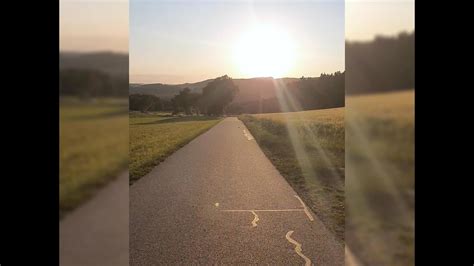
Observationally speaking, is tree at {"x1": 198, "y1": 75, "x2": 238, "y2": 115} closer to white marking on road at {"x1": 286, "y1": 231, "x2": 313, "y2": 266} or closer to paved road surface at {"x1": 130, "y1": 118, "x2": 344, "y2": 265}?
paved road surface at {"x1": 130, "y1": 118, "x2": 344, "y2": 265}

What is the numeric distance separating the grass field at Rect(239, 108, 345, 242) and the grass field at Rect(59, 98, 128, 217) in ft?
10.2

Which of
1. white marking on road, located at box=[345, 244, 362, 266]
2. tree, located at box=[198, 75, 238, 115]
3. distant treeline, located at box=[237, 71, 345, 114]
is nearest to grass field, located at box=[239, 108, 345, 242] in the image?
white marking on road, located at box=[345, 244, 362, 266]

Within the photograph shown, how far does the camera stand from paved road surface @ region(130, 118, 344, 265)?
452 cm

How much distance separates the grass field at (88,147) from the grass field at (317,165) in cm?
312

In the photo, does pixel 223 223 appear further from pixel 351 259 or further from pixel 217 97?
pixel 217 97

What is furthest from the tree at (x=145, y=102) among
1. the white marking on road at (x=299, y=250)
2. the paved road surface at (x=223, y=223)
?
the white marking on road at (x=299, y=250)

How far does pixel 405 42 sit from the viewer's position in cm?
244

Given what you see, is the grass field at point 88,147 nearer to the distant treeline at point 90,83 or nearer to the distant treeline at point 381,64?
the distant treeline at point 90,83

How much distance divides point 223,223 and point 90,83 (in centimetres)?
357
